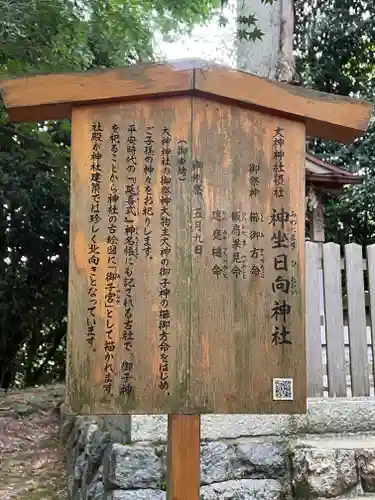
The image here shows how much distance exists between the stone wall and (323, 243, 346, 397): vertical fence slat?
141mm

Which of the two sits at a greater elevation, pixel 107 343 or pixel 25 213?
pixel 25 213

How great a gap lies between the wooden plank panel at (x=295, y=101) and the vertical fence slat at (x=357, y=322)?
137 cm

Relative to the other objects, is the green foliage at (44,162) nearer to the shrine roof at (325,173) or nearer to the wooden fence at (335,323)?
the shrine roof at (325,173)

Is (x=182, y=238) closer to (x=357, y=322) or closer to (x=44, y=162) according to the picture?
(x=357, y=322)

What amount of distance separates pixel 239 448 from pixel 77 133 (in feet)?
7.21

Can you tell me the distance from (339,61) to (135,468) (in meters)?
9.96

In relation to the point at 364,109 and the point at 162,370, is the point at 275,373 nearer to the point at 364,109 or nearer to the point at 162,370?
the point at 162,370

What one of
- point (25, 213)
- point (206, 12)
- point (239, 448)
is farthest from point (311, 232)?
point (239, 448)

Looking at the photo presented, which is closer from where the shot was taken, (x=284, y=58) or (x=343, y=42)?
(x=284, y=58)

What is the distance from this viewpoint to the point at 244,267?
8.19ft

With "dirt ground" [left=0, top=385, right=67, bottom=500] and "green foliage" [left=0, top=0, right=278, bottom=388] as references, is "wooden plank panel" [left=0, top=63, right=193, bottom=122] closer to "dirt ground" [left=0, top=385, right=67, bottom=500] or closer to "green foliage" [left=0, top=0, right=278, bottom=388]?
"green foliage" [left=0, top=0, right=278, bottom=388]

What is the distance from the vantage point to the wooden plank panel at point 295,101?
254cm

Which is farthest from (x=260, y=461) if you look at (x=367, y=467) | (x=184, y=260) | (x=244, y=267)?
(x=184, y=260)

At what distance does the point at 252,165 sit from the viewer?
8.45 feet
